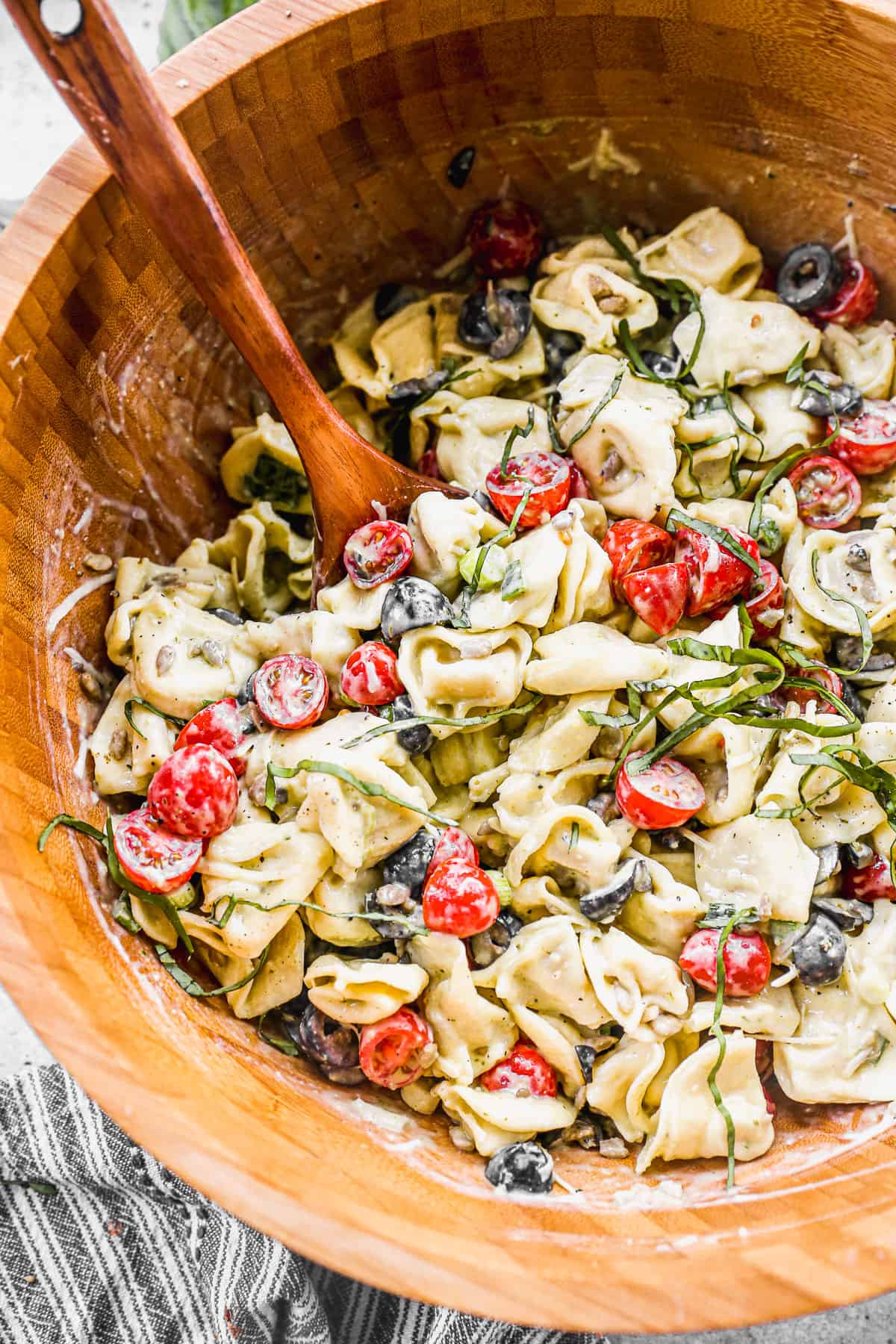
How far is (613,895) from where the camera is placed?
2.65 metres

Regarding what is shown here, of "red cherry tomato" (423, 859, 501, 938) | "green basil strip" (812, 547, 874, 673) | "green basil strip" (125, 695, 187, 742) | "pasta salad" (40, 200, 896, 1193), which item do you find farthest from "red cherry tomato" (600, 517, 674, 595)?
"green basil strip" (125, 695, 187, 742)

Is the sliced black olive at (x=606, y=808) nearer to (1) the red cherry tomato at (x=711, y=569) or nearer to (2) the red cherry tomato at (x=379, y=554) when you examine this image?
(1) the red cherry tomato at (x=711, y=569)

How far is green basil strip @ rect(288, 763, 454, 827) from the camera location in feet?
8.46

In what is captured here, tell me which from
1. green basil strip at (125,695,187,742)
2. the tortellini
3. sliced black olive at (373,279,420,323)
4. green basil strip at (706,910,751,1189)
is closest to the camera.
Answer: green basil strip at (706,910,751,1189)

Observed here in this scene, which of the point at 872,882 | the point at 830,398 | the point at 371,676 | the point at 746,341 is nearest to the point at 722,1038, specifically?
the point at 872,882

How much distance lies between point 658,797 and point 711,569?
21.9 inches

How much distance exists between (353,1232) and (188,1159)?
1.13ft

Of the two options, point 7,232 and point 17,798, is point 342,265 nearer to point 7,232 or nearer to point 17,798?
point 7,232

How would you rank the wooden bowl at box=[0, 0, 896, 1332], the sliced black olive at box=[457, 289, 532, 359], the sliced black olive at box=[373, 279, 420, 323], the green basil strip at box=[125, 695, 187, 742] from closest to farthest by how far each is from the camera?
1. the wooden bowl at box=[0, 0, 896, 1332]
2. the green basil strip at box=[125, 695, 187, 742]
3. the sliced black olive at box=[457, 289, 532, 359]
4. the sliced black olive at box=[373, 279, 420, 323]

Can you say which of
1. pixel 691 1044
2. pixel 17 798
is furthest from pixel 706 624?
pixel 17 798

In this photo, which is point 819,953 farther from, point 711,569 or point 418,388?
point 418,388

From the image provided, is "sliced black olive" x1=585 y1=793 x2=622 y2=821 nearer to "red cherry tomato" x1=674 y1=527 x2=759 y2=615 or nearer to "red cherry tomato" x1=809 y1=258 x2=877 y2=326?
"red cherry tomato" x1=674 y1=527 x2=759 y2=615

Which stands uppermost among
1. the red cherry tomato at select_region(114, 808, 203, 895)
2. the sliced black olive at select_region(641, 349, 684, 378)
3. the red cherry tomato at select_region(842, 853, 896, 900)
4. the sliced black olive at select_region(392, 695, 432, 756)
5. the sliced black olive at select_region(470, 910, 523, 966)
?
the sliced black olive at select_region(641, 349, 684, 378)

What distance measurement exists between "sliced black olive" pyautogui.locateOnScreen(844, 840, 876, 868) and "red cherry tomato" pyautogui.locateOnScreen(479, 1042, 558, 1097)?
33.8 inches
